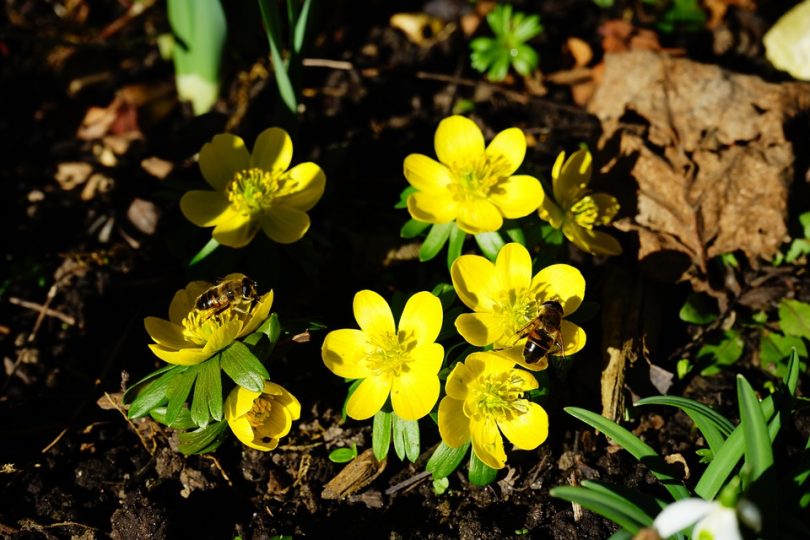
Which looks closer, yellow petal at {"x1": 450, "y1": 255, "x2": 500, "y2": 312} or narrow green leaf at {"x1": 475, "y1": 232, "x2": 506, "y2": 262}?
yellow petal at {"x1": 450, "y1": 255, "x2": 500, "y2": 312}

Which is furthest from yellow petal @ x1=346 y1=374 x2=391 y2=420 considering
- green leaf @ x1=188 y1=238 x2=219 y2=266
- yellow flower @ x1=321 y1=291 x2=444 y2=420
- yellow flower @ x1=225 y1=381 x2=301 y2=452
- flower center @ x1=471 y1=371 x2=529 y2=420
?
green leaf @ x1=188 y1=238 x2=219 y2=266

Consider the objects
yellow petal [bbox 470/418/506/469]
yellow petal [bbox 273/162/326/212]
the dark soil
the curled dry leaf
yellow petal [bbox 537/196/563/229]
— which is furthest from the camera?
the curled dry leaf

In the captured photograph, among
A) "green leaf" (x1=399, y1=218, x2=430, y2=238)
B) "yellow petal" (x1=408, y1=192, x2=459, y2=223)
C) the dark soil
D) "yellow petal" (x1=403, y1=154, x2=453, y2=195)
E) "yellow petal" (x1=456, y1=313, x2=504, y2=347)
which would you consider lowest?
the dark soil

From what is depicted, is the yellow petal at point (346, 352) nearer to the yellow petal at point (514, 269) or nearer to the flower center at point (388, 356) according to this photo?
the flower center at point (388, 356)

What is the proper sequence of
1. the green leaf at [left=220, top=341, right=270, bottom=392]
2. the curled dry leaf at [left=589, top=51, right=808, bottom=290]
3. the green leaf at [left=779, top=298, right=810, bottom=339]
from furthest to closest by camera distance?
1. the curled dry leaf at [left=589, top=51, right=808, bottom=290]
2. the green leaf at [left=779, top=298, right=810, bottom=339]
3. the green leaf at [left=220, top=341, right=270, bottom=392]

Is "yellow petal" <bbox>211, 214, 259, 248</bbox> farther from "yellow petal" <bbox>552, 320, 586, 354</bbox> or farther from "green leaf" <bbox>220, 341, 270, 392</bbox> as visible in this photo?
"yellow petal" <bbox>552, 320, 586, 354</bbox>

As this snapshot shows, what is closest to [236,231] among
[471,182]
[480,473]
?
[471,182]
